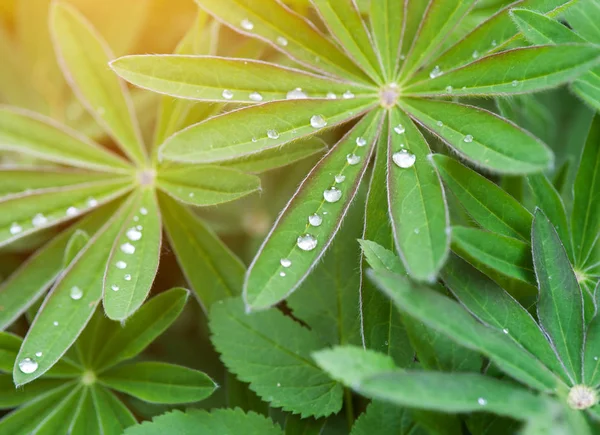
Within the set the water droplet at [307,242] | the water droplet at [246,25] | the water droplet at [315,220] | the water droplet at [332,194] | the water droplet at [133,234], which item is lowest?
the water droplet at [307,242]

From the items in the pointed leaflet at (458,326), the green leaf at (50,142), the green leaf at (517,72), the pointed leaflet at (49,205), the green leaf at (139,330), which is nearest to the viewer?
the pointed leaflet at (458,326)

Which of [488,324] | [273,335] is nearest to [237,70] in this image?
[273,335]

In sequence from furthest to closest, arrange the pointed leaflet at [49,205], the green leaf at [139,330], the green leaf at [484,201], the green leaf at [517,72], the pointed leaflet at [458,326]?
the pointed leaflet at [49,205], the green leaf at [139,330], the green leaf at [484,201], the green leaf at [517,72], the pointed leaflet at [458,326]

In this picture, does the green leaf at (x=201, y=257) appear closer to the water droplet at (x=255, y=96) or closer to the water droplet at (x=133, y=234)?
the water droplet at (x=133, y=234)

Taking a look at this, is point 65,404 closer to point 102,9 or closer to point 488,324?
point 488,324

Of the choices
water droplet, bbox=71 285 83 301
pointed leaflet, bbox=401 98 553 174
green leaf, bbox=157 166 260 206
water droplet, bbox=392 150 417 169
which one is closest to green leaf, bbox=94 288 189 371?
water droplet, bbox=71 285 83 301

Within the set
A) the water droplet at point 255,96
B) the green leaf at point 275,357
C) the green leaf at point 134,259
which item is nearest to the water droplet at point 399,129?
the water droplet at point 255,96
